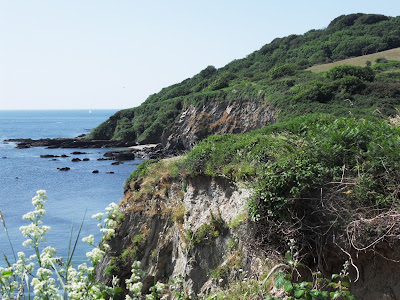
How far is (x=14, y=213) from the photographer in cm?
3600

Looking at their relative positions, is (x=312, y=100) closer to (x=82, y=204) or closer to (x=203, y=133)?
(x=82, y=204)

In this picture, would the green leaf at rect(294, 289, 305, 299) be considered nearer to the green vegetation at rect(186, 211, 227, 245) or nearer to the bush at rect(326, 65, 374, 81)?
the green vegetation at rect(186, 211, 227, 245)

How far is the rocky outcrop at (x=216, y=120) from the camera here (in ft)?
167

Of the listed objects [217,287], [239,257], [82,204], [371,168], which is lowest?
[82,204]

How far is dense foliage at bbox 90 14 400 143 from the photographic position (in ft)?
114

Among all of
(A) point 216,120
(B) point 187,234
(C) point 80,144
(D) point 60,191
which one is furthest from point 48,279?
(C) point 80,144

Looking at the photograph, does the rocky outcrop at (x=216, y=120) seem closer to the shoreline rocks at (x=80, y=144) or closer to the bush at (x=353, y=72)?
the bush at (x=353, y=72)

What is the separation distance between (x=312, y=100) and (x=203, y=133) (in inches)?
1087

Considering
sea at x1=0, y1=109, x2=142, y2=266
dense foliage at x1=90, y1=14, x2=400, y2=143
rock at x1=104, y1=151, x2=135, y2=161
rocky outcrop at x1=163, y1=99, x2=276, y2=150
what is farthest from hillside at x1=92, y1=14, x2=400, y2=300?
rock at x1=104, y1=151, x2=135, y2=161

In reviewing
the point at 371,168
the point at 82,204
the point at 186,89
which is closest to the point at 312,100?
the point at 82,204

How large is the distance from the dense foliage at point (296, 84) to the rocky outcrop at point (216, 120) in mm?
1090

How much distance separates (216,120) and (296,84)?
17.8 metres

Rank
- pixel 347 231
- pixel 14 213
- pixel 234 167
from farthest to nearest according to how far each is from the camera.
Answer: pixel 14 213, pixel 234 167, pixel 347 231

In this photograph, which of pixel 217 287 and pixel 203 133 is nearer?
pixel 217 287
